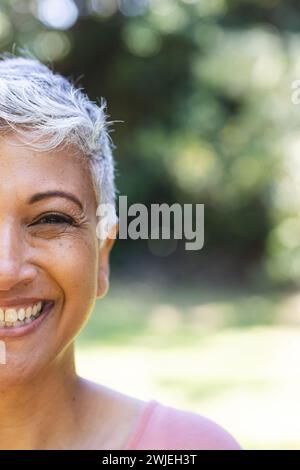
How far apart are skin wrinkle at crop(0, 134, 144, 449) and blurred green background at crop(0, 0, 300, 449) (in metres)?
5.95

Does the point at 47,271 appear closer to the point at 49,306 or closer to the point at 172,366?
the point at 49,306

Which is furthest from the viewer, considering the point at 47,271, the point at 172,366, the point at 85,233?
the point at 172,366

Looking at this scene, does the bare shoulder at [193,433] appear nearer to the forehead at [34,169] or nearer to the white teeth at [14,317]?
the white teeth at [14,317]

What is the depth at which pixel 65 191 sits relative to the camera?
69.1 inches

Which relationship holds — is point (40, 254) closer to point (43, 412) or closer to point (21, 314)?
point (21, 314)

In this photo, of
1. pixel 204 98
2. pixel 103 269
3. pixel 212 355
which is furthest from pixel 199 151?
pixel 103 269

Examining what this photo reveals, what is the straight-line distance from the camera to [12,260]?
1.62m

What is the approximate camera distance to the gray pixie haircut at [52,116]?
1.73 metres

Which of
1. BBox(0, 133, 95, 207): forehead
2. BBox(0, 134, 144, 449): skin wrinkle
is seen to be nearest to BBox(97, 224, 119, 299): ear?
BBox(0, 134, 144, 449): skin wrinkle

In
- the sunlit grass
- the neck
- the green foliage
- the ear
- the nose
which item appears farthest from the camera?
the green foliage

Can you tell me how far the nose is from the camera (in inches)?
63.7

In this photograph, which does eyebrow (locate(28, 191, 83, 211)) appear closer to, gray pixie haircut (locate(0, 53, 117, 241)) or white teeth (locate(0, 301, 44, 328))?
gray pixie haircut (locate(0, 53, 117, 241))

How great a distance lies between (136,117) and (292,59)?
3286 mm
